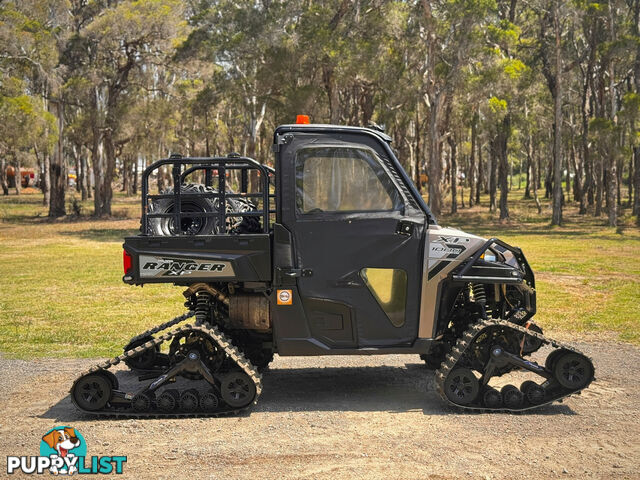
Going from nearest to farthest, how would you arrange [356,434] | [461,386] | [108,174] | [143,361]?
1. [356,434]
2. [461,386]
3. [143,361]
4. [108,174]

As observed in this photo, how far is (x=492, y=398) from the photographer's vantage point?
7.32 meters

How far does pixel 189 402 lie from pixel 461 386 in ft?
8.63

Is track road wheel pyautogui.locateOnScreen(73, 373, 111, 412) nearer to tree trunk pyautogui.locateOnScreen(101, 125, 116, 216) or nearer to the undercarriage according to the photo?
the undercarriage

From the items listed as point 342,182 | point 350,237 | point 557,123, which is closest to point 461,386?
point 350,237

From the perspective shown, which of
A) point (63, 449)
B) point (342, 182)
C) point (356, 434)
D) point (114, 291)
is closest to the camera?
point (63, 449)

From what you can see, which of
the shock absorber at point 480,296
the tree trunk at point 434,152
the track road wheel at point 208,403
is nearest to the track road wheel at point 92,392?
the track road wheel at point 208,403

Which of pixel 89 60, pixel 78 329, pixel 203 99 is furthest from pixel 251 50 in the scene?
pixel 78 329

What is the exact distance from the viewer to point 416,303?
24.5 ft

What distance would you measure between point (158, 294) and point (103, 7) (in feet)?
128

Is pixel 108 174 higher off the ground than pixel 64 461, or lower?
higher

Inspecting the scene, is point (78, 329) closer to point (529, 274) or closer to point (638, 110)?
point (529, 274)

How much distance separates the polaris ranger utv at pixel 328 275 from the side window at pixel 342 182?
1 centimetres

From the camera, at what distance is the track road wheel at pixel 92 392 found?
281 inches

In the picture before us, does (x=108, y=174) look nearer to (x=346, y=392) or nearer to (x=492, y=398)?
(x=346, y=392)
